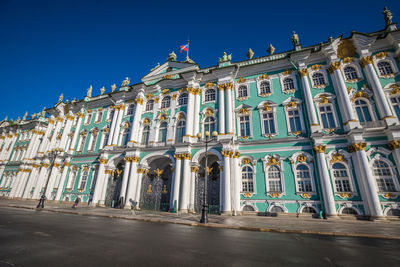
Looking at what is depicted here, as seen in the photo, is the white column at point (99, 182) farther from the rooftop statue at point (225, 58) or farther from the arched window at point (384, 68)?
the arched window at point (384, 68)

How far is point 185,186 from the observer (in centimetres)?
1731

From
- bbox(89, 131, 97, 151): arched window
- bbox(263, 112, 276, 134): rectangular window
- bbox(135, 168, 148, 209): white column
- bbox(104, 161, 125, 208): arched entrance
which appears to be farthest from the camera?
bbox(89, 131, 97, 151): arched window

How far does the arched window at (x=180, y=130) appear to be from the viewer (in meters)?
20.5

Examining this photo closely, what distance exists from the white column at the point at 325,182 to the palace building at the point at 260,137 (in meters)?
0.07

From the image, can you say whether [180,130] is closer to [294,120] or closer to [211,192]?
[211,192]

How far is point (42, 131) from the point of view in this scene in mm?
33125

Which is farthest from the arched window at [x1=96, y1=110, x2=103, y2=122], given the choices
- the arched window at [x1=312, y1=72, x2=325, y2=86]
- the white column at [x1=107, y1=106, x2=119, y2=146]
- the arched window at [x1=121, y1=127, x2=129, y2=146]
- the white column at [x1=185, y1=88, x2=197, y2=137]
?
the arched window at [x1=312, y1=72, x2=325, y2=86]

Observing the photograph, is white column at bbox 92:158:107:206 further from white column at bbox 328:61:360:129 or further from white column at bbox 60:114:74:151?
white column at bbox 328:61:360:129

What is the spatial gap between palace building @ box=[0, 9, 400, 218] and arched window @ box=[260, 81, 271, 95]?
0.35 feet

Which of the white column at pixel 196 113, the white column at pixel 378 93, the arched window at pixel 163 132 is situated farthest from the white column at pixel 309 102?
the arched window at pixel 163 132

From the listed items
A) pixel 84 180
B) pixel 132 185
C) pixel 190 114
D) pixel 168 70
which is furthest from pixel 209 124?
pixel 84 180

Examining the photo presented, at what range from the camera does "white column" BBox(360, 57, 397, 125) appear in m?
14.1

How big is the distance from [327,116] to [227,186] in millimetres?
10975

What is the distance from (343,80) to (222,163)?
1340 centimetres
